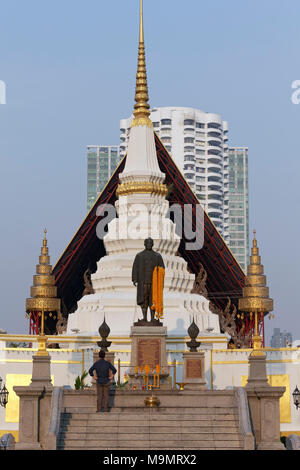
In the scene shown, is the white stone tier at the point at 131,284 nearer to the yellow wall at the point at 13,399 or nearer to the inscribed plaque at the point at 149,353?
the yellow wall at the point at 13,399

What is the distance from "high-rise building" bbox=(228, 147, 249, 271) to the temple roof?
331 ft

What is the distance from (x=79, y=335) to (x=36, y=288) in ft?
37.7

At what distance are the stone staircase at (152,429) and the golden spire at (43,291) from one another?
30.6 m

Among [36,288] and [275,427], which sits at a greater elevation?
[36,288]

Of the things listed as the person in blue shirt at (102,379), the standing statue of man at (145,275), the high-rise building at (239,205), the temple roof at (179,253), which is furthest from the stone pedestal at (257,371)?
the high-rise building at (239,205)

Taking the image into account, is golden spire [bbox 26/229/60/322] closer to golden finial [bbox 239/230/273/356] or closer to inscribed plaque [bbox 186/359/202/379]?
golden finial [bbox 239/230/273/356]

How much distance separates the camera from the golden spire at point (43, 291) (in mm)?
60312

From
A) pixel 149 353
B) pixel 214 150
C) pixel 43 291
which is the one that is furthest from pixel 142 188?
pixel 214 150
